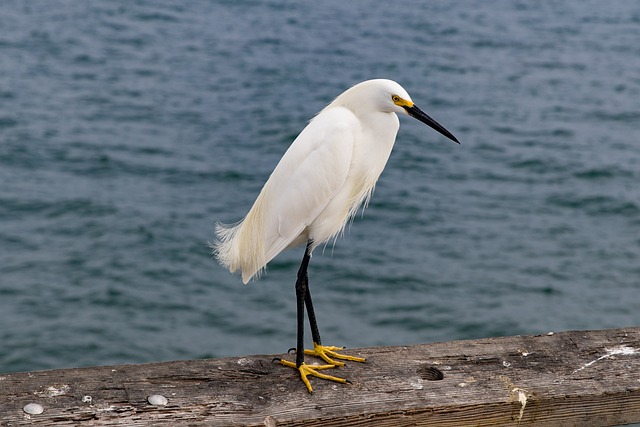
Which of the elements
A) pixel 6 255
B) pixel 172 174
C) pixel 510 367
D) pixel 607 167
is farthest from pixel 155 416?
pixel 607 167

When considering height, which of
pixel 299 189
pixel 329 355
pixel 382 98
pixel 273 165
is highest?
pixel 382 98

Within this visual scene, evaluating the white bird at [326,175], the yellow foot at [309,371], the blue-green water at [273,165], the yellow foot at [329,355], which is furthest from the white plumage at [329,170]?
the blue-green water at [273,165]

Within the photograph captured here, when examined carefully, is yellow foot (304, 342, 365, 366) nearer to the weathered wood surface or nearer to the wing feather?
the weathered wood surface

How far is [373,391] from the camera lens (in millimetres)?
2422

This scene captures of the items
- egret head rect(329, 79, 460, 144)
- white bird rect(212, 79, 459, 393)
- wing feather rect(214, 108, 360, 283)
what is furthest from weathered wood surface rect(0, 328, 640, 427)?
egret head rect(329, 79, 460, 144)

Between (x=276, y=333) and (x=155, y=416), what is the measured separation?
378 centimetres

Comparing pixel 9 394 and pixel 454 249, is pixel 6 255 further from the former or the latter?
pixel 9 394

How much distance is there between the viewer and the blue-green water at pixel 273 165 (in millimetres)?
6293

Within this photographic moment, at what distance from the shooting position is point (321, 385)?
8.10 feet

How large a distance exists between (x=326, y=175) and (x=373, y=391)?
2.63 feet

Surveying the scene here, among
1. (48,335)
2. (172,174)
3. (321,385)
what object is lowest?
(48,335)

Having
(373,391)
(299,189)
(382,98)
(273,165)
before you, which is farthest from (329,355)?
(273,165)

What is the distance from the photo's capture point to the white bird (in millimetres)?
2879

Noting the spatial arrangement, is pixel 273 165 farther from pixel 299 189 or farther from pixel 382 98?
pixel 382 98
